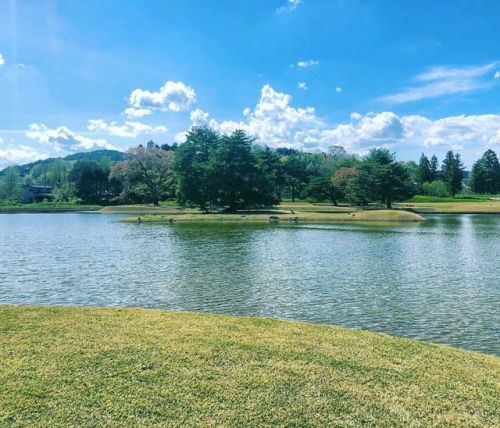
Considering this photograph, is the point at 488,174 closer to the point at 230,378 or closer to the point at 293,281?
the point at 293,281

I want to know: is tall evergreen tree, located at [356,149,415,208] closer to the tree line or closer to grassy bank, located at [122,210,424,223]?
the tree line

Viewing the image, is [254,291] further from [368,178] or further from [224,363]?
[368,178]

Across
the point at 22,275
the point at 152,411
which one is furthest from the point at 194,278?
the point at 152,411

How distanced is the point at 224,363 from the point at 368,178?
231ft

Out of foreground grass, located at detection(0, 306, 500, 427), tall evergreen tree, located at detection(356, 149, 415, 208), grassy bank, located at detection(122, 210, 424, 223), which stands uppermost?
tall evergreen tree, located at detection(356, 149, 415, 208)

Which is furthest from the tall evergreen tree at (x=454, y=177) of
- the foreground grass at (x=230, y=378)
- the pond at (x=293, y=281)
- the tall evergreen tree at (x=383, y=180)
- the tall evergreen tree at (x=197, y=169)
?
the foreground grass at (x=230, y=378)

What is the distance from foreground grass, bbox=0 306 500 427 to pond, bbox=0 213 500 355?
3.04 metres

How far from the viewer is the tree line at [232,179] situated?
6544 cm

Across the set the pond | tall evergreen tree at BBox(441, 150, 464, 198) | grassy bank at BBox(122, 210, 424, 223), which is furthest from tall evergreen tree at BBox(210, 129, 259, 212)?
tall evergreen tree at BBox(441, 150, 464, 198)

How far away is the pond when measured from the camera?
11523 mm

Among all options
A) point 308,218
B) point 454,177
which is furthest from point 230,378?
point 454,177

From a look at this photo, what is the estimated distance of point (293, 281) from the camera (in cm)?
1630

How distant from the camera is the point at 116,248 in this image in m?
26.7

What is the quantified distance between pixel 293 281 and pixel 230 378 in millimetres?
10418
